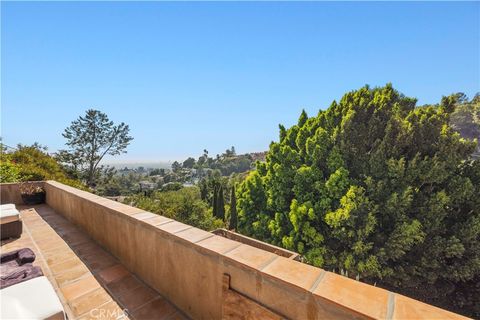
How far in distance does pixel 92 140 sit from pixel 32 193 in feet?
70.1

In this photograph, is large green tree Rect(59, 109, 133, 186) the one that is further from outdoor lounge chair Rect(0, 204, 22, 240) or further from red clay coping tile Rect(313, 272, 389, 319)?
red clay coping tile Rect(313, 272, 389, 319)

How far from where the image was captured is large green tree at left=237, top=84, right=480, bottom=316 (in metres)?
7.53

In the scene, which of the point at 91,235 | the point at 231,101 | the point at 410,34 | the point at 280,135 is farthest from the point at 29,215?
the point at 231,101

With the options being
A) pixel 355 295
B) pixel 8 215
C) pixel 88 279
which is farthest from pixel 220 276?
pixel 8 215

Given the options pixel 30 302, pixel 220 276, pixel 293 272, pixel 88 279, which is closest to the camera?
pixel 293 272

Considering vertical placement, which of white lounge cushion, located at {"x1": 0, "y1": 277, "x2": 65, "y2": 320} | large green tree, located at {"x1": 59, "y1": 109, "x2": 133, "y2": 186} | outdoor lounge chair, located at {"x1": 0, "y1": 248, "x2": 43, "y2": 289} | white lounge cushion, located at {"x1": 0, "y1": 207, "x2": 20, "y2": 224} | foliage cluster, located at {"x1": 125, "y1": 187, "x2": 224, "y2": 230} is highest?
large green tree, located at {"x1": 59, "y1": 109, "x2": 133, "y2": 186}

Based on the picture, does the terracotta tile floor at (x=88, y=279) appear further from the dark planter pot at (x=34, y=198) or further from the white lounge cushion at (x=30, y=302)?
the dark planter pot at (x=34, y=198)

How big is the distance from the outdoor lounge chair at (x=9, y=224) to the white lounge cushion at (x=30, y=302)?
2603 mm

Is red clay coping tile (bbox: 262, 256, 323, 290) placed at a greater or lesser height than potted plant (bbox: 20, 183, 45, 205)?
greater

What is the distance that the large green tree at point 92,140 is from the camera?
2273 centimetres

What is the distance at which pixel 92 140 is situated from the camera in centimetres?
2356

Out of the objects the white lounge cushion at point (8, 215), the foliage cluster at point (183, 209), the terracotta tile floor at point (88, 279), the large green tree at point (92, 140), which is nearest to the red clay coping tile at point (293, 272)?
the terracotta tile floor at point (88, 279)

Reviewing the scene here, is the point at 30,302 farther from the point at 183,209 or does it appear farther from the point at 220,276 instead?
the point at 183,209

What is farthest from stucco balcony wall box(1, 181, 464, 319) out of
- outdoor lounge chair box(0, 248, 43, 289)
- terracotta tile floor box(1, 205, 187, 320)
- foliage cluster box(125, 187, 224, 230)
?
foliage cluster box(125, 187, 224, 230)
